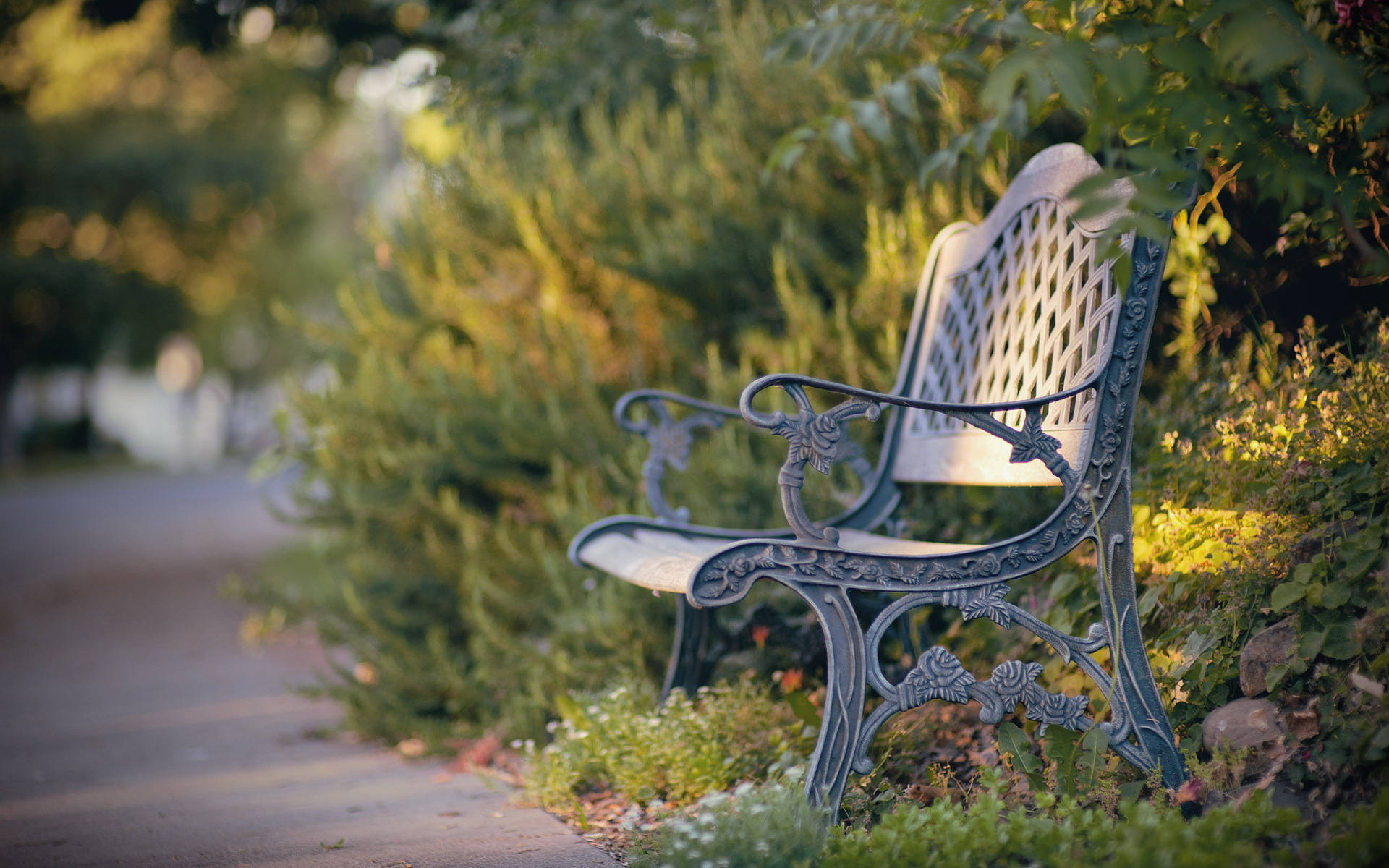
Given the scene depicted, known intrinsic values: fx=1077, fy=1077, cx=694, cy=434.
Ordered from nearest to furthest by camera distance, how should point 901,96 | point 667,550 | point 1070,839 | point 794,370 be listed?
point 1070,839
point 667,550
point 901,96
point 794,370

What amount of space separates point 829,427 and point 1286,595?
41.1 inches

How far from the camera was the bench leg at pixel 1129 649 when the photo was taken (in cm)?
233

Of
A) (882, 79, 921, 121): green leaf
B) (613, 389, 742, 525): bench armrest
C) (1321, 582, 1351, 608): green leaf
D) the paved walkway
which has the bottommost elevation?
the paved walkway

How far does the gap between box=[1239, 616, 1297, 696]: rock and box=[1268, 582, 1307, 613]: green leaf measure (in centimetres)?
6

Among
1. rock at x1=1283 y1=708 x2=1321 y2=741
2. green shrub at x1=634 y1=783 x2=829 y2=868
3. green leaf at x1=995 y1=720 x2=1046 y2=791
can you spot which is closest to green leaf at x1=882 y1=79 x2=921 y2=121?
green leaf at x1=995 y1=720 x2=1046 y2=791

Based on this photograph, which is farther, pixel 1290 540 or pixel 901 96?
pixel 901 96

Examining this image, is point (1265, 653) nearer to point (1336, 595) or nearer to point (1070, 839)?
point (1336, 595)

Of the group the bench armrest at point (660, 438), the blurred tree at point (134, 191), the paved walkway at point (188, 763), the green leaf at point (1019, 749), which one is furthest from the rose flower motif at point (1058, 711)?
the blurred tree at point (134, 191)

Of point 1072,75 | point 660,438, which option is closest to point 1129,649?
point 1072,75

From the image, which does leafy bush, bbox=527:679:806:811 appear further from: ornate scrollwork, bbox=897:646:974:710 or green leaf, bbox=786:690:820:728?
ornate scrollwork, bbox=897:646:974:710

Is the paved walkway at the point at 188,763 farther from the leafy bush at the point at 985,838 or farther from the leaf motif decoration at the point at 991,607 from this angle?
the leaf motif decoration at the point at 991,607

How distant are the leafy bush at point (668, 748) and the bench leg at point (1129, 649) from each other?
87 centimetres

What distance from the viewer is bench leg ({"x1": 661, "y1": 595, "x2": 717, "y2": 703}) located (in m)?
3.31

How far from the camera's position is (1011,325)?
117 inches
